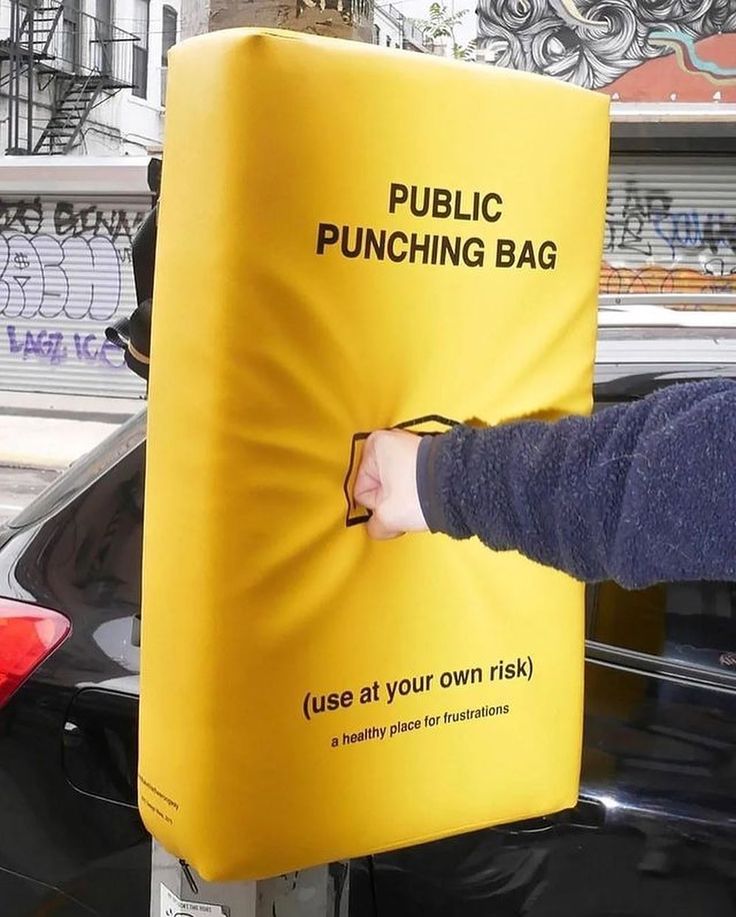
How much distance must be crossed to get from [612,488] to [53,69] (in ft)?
60.8

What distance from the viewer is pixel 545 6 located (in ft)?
34.7

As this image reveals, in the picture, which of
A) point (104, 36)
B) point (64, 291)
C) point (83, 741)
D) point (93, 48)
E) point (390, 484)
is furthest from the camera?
point (104, 36)

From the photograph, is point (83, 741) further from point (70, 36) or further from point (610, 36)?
point (70, 36)

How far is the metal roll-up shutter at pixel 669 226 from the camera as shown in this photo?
11.3 metres

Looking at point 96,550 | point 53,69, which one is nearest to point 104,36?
point 53,69

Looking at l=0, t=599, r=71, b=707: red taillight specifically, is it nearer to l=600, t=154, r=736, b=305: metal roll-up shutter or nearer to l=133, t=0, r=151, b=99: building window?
l=600, t=154, r=736, b=305: metal roll-up shutter

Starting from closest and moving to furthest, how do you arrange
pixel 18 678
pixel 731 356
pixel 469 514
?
pixel 469 514
pixel 18 678
pixel 731 356

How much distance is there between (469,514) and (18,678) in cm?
123

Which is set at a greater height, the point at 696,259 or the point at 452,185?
the point at 696,259

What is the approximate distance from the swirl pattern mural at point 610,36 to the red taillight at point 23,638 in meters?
9.30

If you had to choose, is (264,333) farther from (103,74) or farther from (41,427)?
(103,74)

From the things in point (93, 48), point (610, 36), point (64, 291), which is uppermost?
point (93, 48)

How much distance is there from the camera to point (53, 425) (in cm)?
1227

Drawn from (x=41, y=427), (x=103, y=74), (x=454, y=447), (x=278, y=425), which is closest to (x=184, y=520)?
(x=278, y=425)
